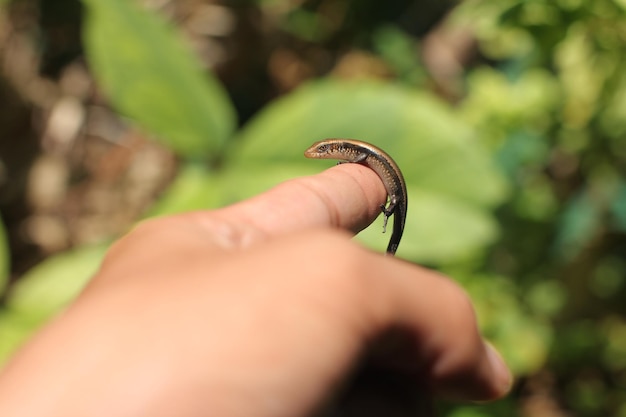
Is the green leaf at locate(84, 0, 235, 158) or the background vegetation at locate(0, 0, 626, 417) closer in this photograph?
the background vegetation at locate(0, 0, 626, 417)

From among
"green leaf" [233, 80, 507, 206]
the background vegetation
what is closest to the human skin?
the background vegetation

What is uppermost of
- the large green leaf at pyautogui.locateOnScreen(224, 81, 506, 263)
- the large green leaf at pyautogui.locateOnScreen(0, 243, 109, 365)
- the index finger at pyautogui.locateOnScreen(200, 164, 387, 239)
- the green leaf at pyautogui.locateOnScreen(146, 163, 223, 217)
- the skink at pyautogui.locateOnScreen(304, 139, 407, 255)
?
the index finger at pyautogui.locateOnScreen(200, 164, 387, 239)

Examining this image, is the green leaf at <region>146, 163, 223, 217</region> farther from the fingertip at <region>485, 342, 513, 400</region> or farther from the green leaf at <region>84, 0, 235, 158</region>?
the fingertip at <region>485, 342, 513, 400</region>

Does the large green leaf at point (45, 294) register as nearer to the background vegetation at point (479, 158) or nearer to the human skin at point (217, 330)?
the background vegetation at point (479, 158)

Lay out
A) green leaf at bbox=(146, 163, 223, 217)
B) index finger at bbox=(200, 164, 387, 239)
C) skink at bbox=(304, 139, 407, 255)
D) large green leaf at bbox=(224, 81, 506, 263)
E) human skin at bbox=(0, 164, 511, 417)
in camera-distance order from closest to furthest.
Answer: human skin at bbox=(0, 164, 511, 417), index finger at bbox=(200, 164, 387, 239), skink at bbox=(304, 139, 407, 255), large green leaf at bbox=(224, 81, 506, 263), green leaf at bbox=(146, 163, 223, 217)

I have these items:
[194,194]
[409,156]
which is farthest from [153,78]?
[409,156]

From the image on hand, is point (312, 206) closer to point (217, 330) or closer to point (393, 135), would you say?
point (217, 330)

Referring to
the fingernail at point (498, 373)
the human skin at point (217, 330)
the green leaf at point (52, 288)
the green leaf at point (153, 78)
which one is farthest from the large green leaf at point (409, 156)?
the human skin at point (217, 330)
